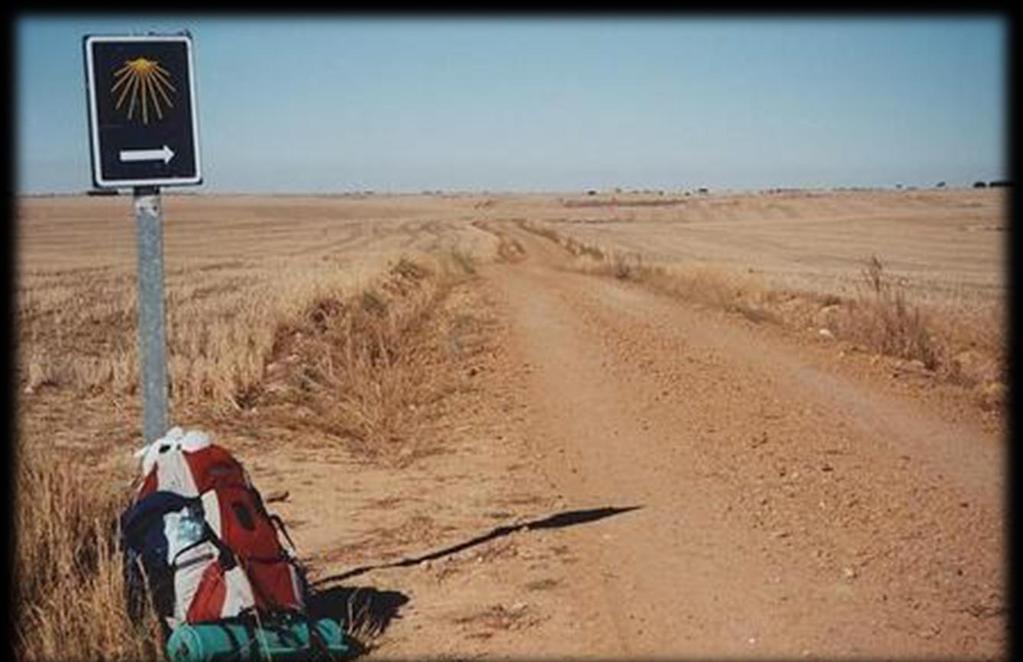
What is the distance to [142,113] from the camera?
436 centimetres

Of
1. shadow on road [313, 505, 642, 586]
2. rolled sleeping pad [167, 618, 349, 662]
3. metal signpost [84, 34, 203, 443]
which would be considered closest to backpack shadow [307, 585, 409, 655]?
shadow on road [313, 505, 642, 586]

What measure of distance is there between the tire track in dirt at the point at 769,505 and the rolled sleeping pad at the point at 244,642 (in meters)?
1.28

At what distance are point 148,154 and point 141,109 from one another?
0.18 metres

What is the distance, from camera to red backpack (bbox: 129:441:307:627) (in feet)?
14.5

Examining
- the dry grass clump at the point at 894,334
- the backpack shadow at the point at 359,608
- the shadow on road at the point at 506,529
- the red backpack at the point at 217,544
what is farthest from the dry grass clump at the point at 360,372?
the dry grass clump at the point at 894,334

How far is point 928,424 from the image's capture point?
924cm

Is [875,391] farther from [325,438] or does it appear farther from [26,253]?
[26,253]

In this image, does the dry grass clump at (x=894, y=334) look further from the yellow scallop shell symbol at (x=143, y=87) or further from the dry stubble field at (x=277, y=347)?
the yellow scallop shell symbol at (x=143, y=87)

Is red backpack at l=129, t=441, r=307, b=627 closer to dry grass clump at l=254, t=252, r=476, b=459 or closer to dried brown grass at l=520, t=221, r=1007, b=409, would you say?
dry grass clump at l=254, t=252, r=476, b=459

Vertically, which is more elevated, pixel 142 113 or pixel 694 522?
pixel 142 113

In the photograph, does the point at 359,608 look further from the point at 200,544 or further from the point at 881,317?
the point at 881,317

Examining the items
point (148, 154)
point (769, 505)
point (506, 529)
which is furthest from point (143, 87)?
point (769, 505)

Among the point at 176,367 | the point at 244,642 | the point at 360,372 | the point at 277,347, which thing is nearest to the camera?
the point at 244,642

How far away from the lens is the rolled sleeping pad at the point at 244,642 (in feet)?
13.7
